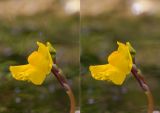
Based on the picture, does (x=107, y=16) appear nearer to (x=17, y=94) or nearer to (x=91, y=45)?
(x=91, y=45)

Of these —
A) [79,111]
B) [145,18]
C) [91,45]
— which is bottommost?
[79,111]

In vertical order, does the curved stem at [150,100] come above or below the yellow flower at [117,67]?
below

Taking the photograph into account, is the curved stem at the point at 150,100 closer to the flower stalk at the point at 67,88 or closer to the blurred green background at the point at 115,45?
the blurred green background at the point at 115,45

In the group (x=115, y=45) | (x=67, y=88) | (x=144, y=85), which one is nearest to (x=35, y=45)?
(x=67, y=88)

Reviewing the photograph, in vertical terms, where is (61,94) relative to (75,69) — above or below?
below

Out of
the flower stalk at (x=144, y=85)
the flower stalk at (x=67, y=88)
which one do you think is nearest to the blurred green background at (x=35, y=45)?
the flower stalk at (x=67, y=88)

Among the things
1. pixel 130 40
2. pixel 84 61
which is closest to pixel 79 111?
pixel 84 61
